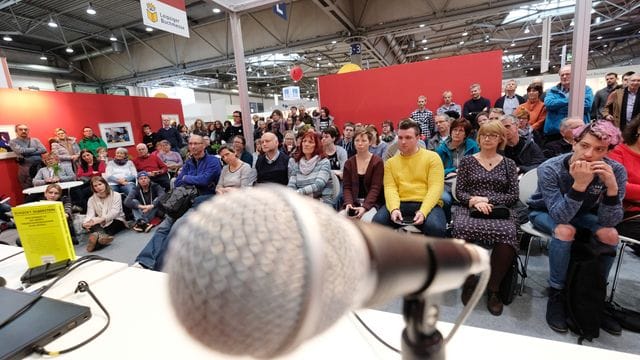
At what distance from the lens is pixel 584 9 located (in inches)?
118

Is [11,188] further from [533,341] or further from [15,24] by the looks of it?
[533,341]

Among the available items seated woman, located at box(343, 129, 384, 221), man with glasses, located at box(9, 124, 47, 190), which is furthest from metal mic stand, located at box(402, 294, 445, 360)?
man with glasses, located at box(9, 124, 47, 190)

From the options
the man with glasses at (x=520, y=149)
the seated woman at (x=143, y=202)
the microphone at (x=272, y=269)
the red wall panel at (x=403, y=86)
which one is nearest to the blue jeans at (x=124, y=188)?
the seated woman at (x=143, y=202)

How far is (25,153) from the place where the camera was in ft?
19.4

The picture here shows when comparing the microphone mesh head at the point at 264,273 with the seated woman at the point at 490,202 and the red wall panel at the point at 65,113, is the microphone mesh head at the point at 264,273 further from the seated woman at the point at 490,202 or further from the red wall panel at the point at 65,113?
the red wall panel at the point at 65,113

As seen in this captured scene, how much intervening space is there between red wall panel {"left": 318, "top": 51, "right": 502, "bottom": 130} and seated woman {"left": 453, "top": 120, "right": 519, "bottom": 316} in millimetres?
4175

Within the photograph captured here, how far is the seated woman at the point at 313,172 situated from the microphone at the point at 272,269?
271 cm

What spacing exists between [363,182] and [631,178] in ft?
6.12

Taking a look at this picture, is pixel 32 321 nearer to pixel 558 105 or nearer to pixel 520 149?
pixel 520 149

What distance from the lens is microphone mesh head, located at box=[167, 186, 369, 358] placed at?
10.1 inches

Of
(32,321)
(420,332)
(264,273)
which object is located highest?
(264,273)

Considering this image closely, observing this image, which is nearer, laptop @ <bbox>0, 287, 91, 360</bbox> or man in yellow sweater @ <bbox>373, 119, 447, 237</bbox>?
laptop @ <bbox>0, 287, 91, 360</bbox>

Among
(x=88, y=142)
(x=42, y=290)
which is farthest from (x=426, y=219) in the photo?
(x=88, y=142)

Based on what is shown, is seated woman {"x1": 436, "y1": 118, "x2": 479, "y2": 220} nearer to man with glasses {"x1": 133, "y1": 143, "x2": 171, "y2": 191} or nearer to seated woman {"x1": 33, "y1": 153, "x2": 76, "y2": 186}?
man with glasses {"x1": 133, "y1": 143, "x2": 171, "y2": 191}
